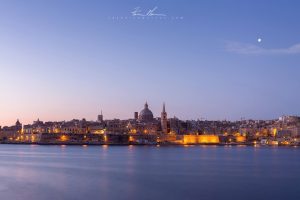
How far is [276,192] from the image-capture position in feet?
61.1

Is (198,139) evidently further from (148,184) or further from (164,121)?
(148,184)

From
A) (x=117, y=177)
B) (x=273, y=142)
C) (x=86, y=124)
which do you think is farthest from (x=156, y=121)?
(x=117, y=177)

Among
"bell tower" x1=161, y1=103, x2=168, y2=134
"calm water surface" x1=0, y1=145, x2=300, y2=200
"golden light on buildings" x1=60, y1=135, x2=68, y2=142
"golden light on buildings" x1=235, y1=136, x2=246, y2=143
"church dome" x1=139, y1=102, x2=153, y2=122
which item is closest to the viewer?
"calm water surface" x1=0, y1=145, x2=300, y2=200

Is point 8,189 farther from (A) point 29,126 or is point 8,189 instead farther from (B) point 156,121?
(A) point 29,126

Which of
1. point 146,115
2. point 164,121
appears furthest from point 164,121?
point 146,115

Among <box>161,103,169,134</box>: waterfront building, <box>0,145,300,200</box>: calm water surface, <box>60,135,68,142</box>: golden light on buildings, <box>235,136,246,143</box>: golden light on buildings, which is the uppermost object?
<box>161,103,169,134</box>: waterfront building

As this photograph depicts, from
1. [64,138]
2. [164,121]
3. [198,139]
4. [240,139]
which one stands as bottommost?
[240,139]

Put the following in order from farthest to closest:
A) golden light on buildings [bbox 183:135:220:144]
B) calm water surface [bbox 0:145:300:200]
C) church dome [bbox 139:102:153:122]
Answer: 1. church dome [bbox 139:102:153:122]
2. golden light on buildings [bbox 183:135:220:144]
3. calm water surface [bbox 0:145:300:200]

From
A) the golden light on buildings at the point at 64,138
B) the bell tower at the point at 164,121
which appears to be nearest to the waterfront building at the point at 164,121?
the bell tower at the point at 164,121

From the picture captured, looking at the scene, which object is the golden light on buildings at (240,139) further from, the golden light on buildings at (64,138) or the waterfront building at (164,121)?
the golden light on buildings at (64,138)

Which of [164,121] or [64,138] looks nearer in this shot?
[64,138]

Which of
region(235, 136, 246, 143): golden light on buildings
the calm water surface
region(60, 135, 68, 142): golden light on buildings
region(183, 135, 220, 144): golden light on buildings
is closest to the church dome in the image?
region(183, 135, 220, 144): golden light on buildings

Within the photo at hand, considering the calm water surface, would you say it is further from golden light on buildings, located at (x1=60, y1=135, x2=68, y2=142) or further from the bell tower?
the bell tower

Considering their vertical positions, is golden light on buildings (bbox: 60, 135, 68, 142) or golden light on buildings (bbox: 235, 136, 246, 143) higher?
golden light on buildings (bbox: 60, 135, 68, 142)
